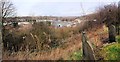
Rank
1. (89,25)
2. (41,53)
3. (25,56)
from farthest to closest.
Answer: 1. (89,25)
2. (41,53)
3. (25,56)

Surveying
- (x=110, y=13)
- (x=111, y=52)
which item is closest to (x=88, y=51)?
(x=111, y=52)

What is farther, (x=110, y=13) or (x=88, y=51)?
(x=110, y=13)

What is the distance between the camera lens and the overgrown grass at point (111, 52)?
251 inches

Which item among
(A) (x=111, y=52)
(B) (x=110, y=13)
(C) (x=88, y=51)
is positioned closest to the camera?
(C) (x=88, y=51)

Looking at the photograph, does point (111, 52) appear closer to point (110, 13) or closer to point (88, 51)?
point (88, 51)

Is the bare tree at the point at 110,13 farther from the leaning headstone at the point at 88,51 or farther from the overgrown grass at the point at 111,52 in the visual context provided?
the leaning headstone at the point at 88,51

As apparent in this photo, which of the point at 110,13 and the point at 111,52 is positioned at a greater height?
the point at 111,52

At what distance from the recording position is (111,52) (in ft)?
22.4

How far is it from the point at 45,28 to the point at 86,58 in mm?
8876

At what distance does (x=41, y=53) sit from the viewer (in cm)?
615

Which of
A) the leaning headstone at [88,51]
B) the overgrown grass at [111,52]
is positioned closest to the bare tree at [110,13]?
the overgrown grass at [111,52]

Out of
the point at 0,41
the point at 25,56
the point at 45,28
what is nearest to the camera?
the point at 0,41

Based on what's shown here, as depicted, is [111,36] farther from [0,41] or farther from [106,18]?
[0,41]

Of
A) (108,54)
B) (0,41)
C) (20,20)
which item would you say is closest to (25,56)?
(108,54)
